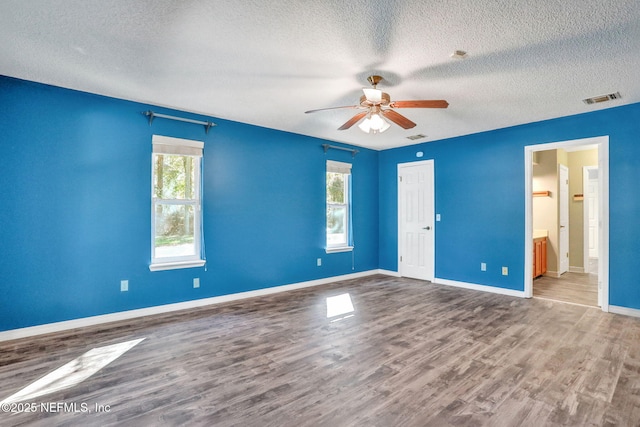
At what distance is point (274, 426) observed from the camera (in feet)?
6.03

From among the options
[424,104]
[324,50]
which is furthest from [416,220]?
[324,50]

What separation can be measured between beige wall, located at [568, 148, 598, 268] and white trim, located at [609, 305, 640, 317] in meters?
3.19

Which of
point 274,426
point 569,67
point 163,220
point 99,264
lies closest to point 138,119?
point 163,220

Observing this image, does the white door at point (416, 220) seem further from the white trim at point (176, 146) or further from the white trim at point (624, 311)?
the white trim at point (176, 146)

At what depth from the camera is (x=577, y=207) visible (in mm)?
6578

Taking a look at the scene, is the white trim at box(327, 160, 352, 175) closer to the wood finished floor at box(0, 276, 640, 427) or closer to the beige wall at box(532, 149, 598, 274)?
the wood finished floor at box(0, 276, 640, 427)

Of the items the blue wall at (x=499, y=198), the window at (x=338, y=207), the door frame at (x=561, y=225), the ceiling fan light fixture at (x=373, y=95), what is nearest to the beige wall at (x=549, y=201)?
the door frame at (x=561, y=225)

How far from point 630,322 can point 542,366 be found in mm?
1993

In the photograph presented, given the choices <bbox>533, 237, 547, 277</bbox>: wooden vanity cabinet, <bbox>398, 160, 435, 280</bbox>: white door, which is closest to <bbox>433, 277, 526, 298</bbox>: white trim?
<bbox>398, 160, 435, 280</bbox>: white door

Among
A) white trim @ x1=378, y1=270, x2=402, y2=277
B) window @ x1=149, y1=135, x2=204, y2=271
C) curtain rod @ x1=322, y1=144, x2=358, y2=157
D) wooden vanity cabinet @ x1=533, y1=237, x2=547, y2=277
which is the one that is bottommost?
white trim @ x1=378, y1=270, x2=402, y2=277

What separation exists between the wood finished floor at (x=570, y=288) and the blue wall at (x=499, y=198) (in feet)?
1.74

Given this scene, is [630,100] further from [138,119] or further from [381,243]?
[138,119]

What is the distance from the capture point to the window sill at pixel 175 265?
3.88 metres

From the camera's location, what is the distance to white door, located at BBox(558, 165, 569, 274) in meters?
6.20
